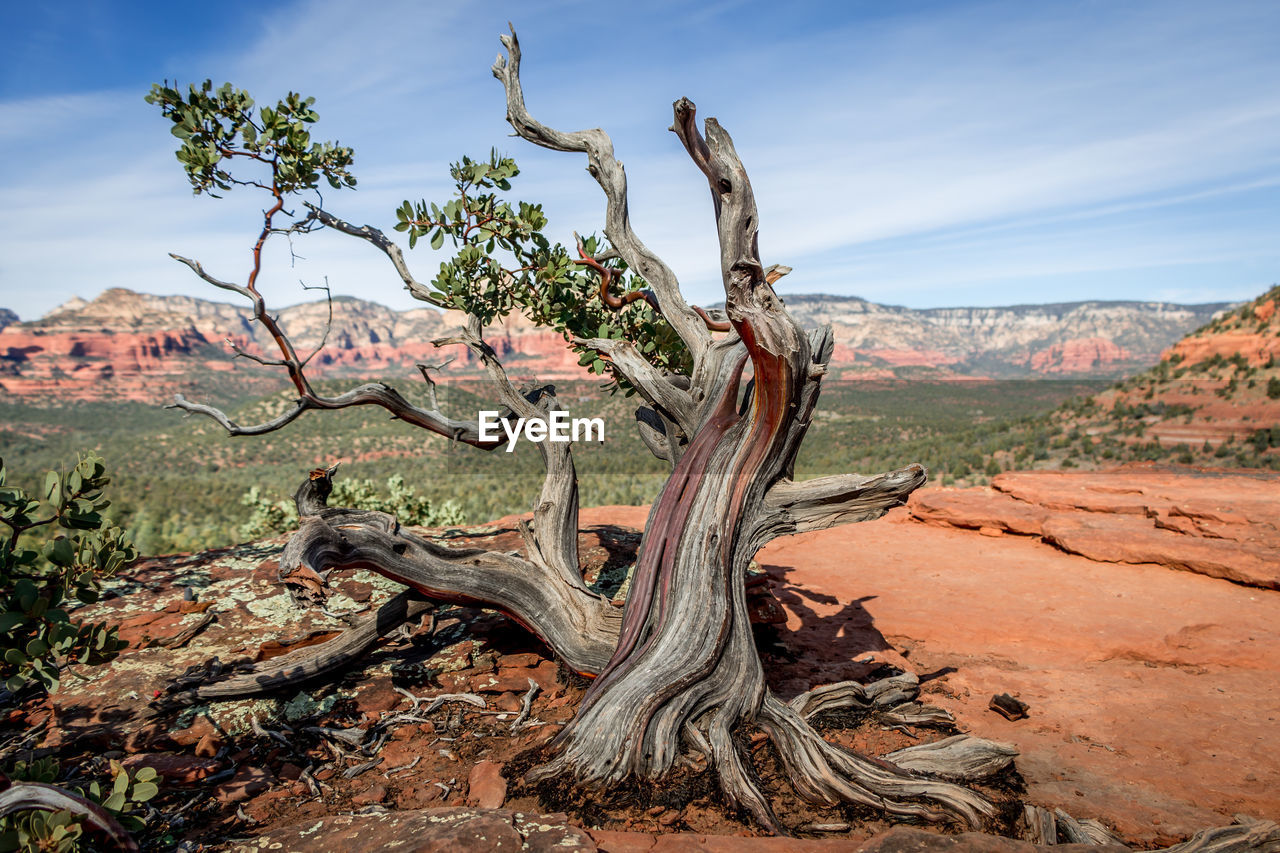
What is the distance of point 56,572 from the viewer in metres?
2.94

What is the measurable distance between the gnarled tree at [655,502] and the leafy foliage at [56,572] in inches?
49.3

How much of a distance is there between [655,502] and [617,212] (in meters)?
2.43

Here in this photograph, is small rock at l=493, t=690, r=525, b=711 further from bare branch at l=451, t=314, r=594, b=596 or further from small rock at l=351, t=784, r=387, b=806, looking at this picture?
small rock at l=351, t=784, r=387, b=806

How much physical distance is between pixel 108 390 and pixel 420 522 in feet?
326

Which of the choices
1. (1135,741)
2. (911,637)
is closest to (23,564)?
(1135,741)

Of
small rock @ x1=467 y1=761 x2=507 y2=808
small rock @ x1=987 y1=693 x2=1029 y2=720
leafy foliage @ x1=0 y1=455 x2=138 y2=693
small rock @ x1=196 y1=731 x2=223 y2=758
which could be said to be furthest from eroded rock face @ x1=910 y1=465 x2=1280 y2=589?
leafy foliage @ x1=0 y1=455 x2=138 y2=693

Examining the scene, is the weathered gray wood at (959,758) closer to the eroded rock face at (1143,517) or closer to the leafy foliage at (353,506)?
the eroded rock face at (1143,517)

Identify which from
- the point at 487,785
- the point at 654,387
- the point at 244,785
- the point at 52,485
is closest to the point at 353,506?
the point at 244,785

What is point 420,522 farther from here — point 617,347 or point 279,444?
point 279,444

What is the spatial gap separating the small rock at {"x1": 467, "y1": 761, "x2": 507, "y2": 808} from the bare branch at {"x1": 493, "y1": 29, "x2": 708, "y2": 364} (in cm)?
335

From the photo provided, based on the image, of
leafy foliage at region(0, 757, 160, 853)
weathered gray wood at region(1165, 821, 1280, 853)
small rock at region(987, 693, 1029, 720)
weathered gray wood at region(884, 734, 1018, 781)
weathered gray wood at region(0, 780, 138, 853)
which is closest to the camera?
leafy foliage at region(0, 757, 160, 853)

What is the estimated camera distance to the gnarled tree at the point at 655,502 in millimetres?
3988

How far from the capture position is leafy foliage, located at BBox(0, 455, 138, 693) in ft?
8.75

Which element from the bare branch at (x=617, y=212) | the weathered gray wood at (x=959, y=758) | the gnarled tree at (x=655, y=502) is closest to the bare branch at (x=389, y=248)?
the gnarled tree at (x=655, y=502)
